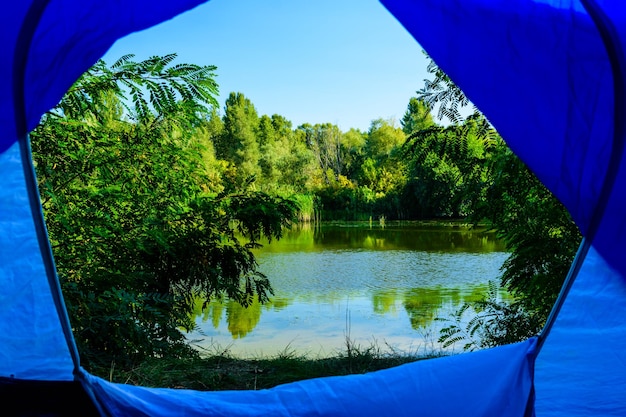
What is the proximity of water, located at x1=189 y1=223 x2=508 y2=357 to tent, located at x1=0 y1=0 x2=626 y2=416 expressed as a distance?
1.88 meters

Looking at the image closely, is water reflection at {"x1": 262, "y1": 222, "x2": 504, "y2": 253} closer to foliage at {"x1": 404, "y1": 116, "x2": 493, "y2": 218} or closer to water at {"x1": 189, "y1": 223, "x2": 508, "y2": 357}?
water at {"x1": 189, "y1": 223, "x2": 508, "y2": 357}

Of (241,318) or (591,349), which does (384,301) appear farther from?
(591,349)

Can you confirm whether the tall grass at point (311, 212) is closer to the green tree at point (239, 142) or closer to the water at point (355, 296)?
the green tree at point (239, 142)

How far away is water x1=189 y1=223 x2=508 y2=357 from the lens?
5629 mm

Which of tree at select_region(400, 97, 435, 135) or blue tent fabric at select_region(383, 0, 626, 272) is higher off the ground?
tree at select_region(400, 97, 435, 135)

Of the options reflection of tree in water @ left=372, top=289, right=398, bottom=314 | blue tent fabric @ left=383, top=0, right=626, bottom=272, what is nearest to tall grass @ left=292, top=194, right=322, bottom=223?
reflection of tree in water @ left=372, top=289, right=398, bottom=314

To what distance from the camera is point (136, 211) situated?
12.4 ft

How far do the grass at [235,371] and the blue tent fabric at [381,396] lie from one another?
104cm

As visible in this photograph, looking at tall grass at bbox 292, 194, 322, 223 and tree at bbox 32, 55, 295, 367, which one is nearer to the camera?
tree at bbox 32, 55, 295, 367

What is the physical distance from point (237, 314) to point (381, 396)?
17.0 feet

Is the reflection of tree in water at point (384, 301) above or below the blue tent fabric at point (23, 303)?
below

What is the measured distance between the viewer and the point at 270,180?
24.0 m

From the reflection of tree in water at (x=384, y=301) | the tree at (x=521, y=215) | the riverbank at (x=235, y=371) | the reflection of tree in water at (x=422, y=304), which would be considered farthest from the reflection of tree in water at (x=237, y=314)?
the tree at (x=521, y=215)

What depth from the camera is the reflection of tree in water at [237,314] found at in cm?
614
